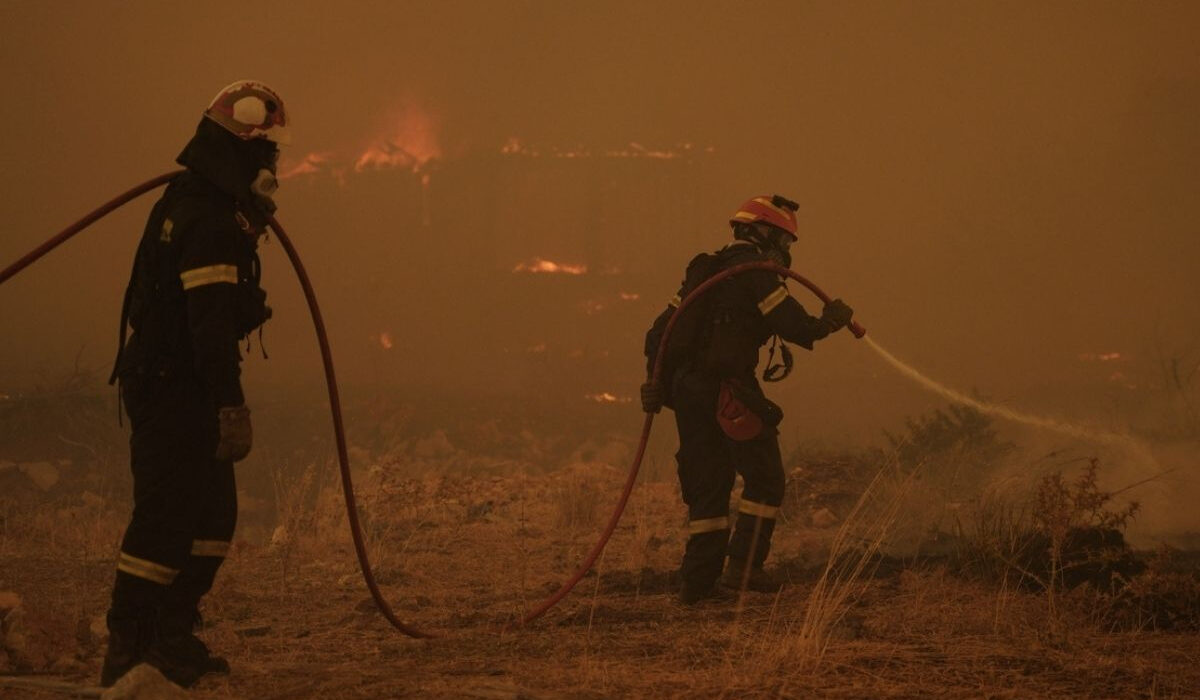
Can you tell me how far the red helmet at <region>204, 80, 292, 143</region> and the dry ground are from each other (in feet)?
5.77

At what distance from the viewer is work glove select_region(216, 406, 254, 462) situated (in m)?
3.67

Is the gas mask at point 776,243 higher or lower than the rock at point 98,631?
higher

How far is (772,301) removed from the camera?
5297mm

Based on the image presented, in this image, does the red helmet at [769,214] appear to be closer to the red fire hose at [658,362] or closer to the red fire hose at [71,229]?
the red fire hose at [658,362]

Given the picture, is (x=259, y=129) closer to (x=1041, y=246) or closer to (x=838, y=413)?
(x=838, y=413)

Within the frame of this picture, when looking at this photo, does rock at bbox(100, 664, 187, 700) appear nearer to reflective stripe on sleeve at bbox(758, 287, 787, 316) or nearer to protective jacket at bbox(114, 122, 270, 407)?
protective jacket at bbox(114, 122, 270, 407)

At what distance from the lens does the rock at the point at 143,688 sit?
320 centimetres

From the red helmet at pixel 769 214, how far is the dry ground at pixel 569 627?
167 centimetres

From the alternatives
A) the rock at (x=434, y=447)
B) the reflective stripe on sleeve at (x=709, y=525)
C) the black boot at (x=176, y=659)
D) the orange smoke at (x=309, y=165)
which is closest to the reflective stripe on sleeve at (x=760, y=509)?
the reflective stripe on sleeve at (x=709, y=525)

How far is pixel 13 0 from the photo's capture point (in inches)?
1008

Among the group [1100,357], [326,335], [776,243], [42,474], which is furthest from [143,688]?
[1100,357]

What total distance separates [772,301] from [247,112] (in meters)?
2.43

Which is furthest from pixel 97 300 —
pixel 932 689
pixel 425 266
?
pixel 932 689

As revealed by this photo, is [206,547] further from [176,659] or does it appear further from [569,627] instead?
[569,627]
